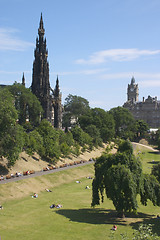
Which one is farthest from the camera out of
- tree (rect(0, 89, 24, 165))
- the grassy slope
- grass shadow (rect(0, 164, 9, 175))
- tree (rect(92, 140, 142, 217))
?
grass shadow (rect(0, 164, 9, 175))

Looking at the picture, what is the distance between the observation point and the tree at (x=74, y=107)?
153m

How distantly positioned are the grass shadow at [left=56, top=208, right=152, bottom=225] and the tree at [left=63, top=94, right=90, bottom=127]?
10907cm

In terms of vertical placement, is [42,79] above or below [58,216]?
above

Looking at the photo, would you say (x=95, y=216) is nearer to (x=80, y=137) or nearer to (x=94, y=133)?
(x=80, y=137)

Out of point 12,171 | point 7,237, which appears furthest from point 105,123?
point 7,237

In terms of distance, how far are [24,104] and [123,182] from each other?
7791 cm

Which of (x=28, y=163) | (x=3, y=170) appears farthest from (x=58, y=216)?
(x=28, y=163)

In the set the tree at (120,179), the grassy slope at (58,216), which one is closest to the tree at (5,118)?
the grassy slope at (58,216)

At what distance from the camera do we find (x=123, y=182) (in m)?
37.4

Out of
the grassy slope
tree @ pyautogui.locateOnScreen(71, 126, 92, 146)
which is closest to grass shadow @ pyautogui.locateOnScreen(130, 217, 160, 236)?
the grassy slope

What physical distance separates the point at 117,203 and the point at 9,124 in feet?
102

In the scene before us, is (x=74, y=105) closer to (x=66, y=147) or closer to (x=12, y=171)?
(x=66, y=147)

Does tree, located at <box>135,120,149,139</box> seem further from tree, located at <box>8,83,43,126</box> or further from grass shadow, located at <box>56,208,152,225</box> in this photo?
grass shadow, located at <box>56,208,152,225</box>

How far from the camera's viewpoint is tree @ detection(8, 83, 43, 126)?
10912cm
